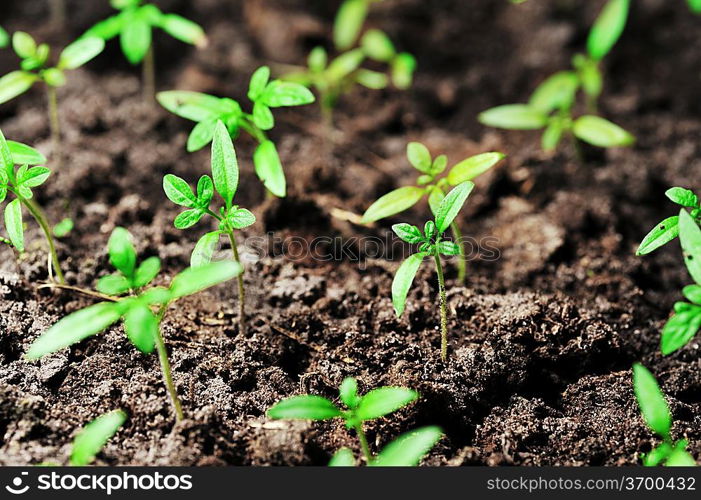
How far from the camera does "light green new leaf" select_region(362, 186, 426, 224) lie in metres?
1.55

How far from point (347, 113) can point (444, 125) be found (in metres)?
0.33

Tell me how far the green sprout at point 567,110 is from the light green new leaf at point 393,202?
1.82 feet

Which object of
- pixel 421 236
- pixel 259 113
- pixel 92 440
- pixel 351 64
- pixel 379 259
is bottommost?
pixel 92 440

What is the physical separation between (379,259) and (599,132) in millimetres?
726

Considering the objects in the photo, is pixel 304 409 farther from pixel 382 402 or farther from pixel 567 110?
pixel 567 110

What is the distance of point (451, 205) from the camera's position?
54.2 inches

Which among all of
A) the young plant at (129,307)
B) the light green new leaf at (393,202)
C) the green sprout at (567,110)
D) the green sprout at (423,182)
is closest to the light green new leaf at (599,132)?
the green sprout at (567,110)

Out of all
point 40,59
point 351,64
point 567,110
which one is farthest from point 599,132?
point 40,59

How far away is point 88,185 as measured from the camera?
6.30ft

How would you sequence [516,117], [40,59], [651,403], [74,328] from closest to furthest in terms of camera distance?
[74,328]
[651,403]
[40,59]
[516,117]

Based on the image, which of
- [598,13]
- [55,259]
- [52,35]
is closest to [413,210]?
[55,259]

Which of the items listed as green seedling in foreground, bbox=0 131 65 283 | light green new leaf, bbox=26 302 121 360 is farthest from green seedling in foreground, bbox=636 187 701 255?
green seedling in foreground, bbox=0 131 65 283

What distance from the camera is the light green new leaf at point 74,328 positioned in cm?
108

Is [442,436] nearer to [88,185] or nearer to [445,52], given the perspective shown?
[88,185]
